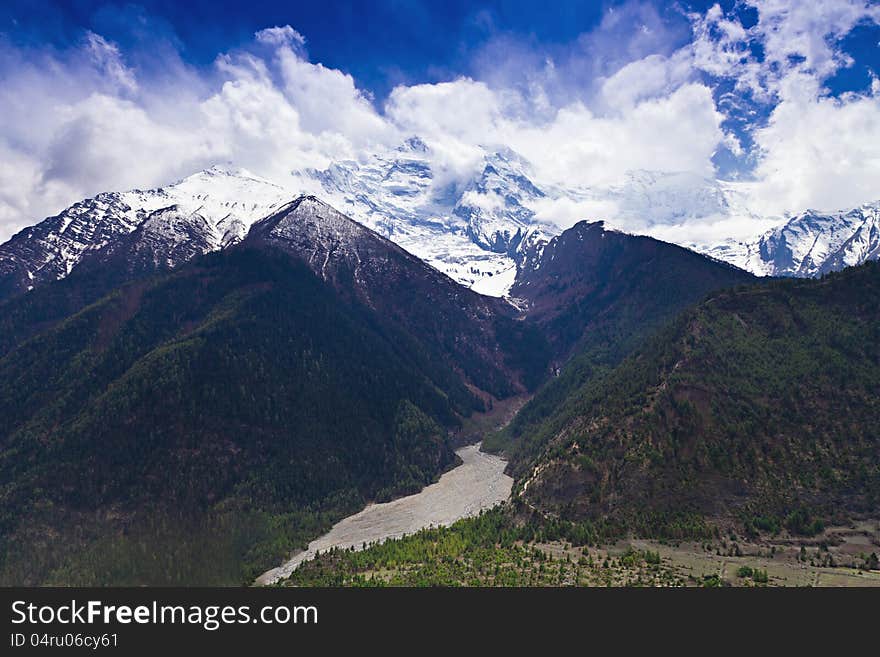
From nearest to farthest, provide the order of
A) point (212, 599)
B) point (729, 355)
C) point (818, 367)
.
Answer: point (212, 599), point (818, 367), point (729, 355)

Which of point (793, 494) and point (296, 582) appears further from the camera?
point (793, 494)

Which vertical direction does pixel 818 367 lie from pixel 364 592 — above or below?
above

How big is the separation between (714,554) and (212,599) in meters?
120

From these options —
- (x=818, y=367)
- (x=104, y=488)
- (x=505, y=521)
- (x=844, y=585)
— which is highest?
(x=818, y=367)

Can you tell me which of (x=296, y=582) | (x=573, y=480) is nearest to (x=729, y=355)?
(x=573, y=480)

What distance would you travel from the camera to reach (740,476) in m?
Result: 158

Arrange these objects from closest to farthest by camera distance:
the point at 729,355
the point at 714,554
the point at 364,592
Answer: the point at 364,592, the point at 714,554, the point at 729,355

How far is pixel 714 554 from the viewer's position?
Answer: 138 metres

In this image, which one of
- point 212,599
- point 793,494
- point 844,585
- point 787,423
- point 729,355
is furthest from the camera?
point 729,355

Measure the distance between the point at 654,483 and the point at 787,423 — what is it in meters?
41.1

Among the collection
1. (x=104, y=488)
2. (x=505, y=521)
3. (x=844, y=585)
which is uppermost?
(x=104, y=488)

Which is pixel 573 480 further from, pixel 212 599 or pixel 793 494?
pixel 212 599

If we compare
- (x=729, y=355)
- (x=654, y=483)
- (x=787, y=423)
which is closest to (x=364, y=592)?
(x=654, y=483)

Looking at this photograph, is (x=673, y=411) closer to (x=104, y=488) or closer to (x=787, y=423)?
(x=787, y=423)
